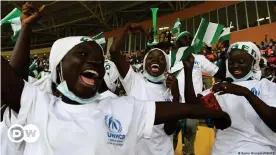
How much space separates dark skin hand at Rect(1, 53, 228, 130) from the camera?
4.82 ft

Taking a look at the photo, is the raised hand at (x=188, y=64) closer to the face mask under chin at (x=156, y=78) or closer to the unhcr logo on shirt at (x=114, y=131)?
the face mask under chin at (x=156, y=78)

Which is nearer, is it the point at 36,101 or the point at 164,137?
the point at 36,101

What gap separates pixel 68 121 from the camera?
1.52 metres

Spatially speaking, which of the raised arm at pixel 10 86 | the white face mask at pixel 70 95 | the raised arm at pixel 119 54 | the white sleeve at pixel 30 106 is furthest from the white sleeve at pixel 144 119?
the raised arm at pixel 119 54

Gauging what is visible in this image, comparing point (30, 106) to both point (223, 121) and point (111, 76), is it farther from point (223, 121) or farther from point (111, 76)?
point (111, 76)

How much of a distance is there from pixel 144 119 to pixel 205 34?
1.52 m

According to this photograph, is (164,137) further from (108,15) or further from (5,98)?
(108,15)

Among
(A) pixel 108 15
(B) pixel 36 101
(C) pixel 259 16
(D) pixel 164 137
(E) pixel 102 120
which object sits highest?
(A) pixel 108 15

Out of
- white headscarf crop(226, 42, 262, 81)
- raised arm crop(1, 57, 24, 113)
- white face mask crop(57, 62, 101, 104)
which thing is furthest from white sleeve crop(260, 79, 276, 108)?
raised arm crop(1, 57, 24, 113)

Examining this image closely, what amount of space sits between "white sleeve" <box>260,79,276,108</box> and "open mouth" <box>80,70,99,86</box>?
127 centimetres

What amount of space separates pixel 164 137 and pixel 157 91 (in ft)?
1.38

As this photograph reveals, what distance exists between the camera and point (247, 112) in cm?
229

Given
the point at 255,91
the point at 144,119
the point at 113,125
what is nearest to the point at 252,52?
the point at 255,91

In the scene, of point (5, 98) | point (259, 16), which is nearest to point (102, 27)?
point (259, 16)
